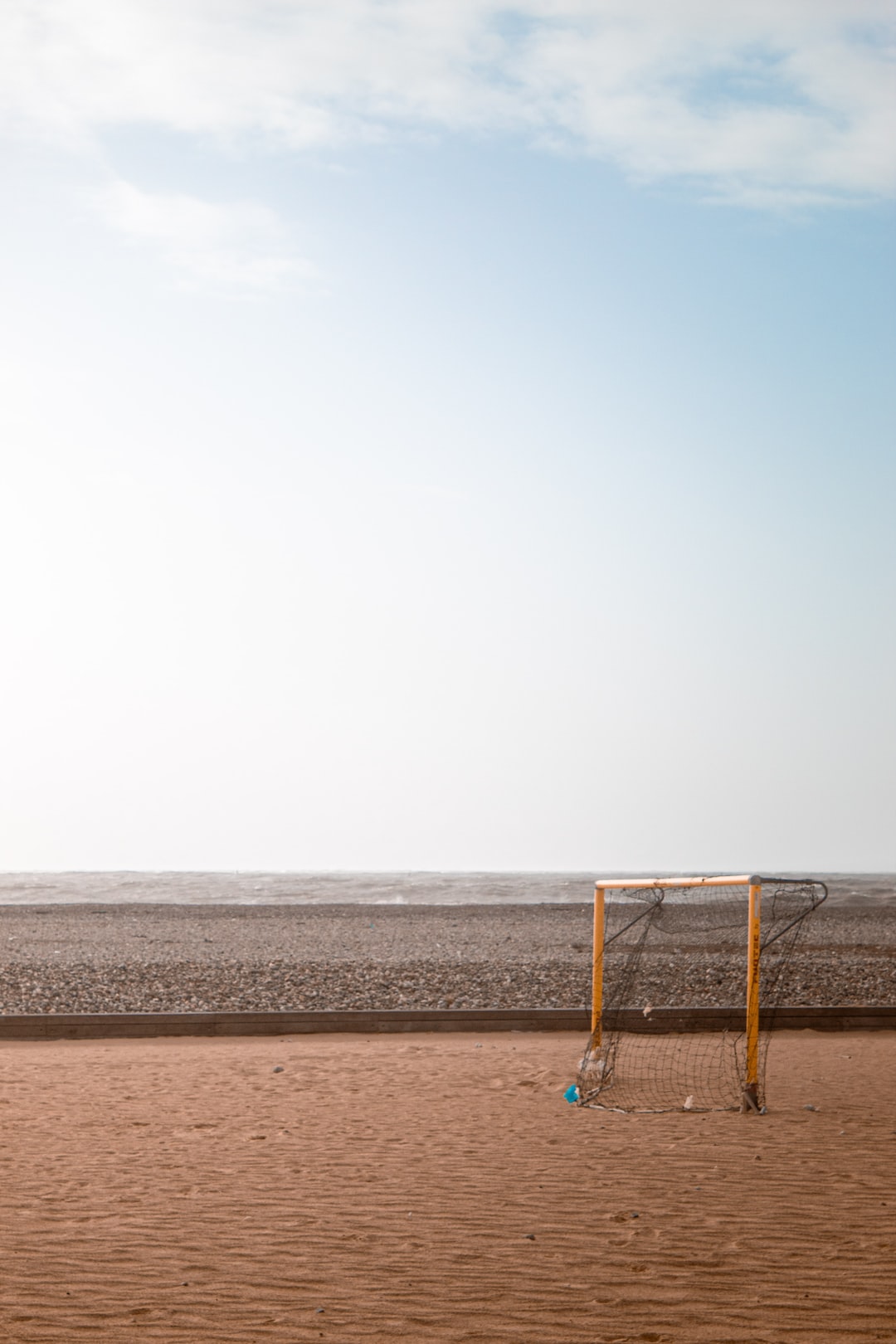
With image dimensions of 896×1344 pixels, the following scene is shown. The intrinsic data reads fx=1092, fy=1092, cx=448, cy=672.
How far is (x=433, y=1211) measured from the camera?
7098 mm

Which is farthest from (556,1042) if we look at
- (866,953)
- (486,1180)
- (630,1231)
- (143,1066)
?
(866,953)

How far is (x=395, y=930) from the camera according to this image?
3797 cm

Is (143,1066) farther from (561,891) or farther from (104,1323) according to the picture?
(561,891)

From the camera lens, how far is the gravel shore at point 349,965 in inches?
750

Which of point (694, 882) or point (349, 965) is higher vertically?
point (694, 882)

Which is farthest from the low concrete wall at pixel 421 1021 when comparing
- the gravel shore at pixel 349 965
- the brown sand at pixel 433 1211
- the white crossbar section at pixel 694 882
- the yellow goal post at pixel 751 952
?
the white crossbar section at pixel 694 882

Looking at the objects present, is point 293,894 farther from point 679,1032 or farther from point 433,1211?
point 433,1211

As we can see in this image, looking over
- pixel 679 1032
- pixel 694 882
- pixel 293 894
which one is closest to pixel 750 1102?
pixel 694 882

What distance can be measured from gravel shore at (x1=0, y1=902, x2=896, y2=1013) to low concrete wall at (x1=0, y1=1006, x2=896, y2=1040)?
3.10 meters

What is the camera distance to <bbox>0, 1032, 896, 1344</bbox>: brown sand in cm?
546

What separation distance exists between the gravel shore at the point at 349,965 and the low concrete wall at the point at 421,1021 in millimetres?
3098

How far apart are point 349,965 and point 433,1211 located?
17765 mm

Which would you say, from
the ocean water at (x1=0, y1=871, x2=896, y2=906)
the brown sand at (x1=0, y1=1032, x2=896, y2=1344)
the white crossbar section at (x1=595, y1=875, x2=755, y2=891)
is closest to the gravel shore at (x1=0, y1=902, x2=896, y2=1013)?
the white crossbar section at (x1=595, y1=875, x2=755, y2=891)

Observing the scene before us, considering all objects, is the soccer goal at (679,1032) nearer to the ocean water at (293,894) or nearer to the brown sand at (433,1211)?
the brown sand at (433,1211)
